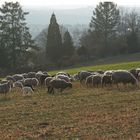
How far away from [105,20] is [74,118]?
9569 centimetres

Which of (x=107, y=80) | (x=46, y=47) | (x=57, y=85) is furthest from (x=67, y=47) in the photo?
(x=57, y=85)

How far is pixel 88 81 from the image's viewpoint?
38.0 metres

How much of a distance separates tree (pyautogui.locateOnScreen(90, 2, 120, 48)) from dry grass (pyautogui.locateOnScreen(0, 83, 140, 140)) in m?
84.1

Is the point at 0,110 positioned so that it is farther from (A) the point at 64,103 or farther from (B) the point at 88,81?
(B) the point at 88,81

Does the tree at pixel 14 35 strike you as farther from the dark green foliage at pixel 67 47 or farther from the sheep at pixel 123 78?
the sheep at pixel 123 78

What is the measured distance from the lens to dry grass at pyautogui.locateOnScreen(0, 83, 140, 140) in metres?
16.8

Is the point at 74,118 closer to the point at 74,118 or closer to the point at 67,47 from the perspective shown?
the point at 74,118

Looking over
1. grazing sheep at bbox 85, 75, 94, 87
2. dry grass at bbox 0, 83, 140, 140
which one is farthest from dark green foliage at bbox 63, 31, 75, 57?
dry grass at bbox 0, 83, 140, 140

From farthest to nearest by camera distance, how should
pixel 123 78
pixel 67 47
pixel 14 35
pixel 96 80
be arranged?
pixel 67 47 < pixel 14 35 < pixel 96 80 < pixel 123 78

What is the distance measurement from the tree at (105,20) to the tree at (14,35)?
875 inches

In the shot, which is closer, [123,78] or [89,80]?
[123,78]

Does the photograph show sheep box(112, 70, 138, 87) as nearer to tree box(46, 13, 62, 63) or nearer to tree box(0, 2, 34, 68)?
tree box(0, 2, 34, 68)

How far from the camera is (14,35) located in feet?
303

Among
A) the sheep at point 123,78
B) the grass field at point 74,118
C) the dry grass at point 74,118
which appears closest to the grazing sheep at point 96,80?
the sheep at point 123,78
